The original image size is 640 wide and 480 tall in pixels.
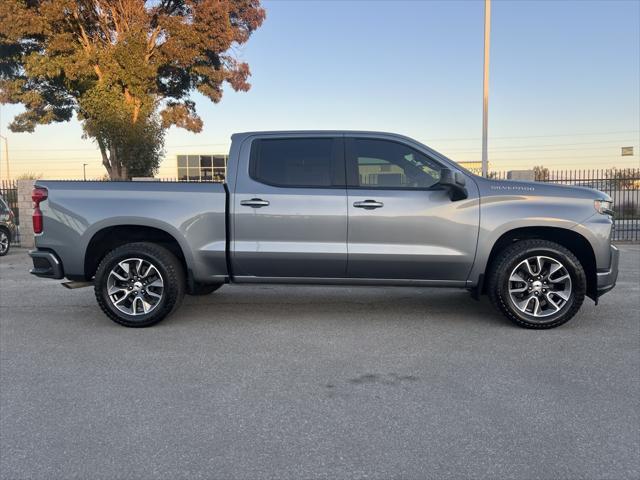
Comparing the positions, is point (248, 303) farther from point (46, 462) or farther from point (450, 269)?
point (46, 462)

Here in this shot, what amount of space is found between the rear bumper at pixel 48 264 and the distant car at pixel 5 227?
27.5 ft

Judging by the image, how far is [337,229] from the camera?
5051 millimetres

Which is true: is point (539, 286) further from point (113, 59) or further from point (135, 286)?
point (113, 59)

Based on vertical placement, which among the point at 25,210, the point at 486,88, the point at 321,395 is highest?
the point at 486,88

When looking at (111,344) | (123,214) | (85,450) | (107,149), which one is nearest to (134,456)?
(85,450)

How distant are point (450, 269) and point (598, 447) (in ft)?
7.91

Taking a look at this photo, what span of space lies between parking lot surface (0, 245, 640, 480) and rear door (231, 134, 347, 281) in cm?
66

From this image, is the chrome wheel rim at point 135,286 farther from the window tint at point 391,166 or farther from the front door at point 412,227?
the window tint at point 391,166

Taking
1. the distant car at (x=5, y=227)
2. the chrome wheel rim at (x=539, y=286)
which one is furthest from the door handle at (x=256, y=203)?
the distant car at (x=5, y=227)

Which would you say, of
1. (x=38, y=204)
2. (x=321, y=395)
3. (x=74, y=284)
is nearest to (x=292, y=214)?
(x=321, y=395)

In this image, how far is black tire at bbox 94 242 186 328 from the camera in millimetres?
5141

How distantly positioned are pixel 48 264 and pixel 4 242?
8.58 meters

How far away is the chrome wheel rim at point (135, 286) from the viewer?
519 cm

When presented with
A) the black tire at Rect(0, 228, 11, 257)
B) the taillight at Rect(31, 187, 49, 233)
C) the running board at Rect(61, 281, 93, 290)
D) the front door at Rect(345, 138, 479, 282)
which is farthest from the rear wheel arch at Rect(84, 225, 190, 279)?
the black tire at Rect(0, 228, 11, 257)
